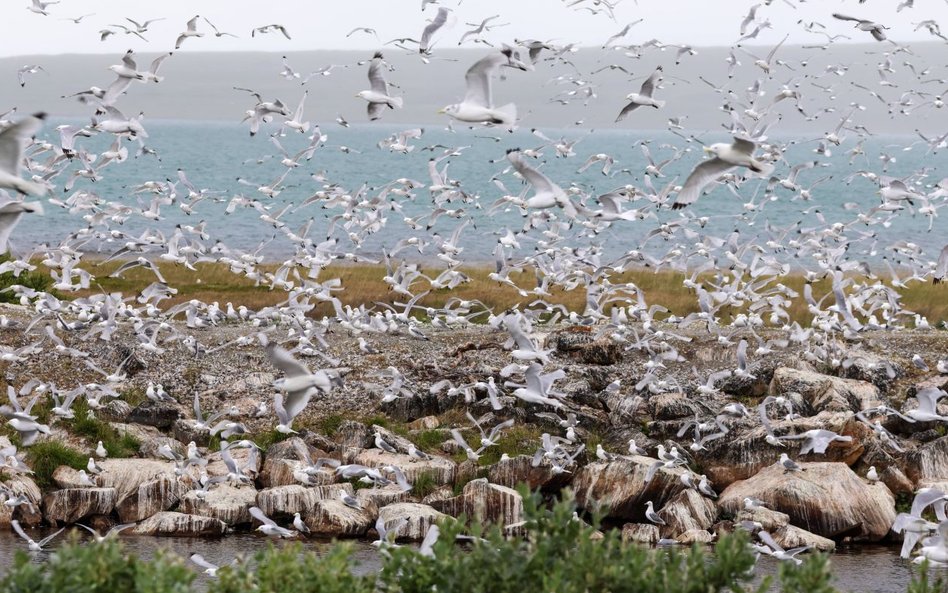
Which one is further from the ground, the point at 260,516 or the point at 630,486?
the point at 630,486

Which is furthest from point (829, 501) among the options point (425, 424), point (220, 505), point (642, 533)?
point (220, 505)

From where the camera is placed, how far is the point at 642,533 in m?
17.8

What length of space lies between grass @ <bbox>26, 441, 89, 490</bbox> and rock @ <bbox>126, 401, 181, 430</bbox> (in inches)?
60.8

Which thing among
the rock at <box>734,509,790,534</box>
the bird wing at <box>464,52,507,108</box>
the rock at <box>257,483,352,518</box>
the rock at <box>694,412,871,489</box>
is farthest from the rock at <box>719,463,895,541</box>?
the bird wing at <box>464,52,507,108</box>

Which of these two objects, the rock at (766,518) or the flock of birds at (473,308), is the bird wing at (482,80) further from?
the rock at (766,518)

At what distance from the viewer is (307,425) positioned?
21516mm

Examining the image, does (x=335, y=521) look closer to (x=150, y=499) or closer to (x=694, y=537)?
(x=150, y=499)

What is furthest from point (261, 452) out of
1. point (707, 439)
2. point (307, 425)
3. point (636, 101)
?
point (636, 101)

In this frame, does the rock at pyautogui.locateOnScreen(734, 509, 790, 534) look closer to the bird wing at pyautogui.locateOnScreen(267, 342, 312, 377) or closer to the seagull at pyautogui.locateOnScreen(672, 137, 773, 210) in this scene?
the seagull at pyautogui.locateOnScreen(672, 137, 773, 210)

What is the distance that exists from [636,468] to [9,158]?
373 inches

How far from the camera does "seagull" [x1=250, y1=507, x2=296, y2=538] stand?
17328 millimetres

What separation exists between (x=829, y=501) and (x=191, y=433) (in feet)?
31.3

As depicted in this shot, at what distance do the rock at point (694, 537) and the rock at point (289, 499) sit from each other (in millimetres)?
4638

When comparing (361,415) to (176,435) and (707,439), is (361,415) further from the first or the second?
(707,439)
